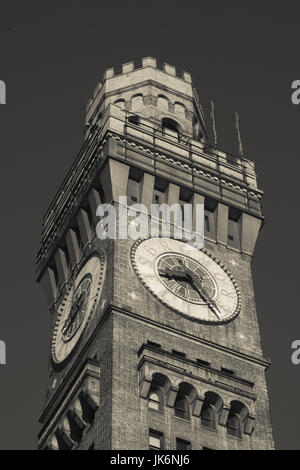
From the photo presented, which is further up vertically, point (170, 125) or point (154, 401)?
point (170, 125)

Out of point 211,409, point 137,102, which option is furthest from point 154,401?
point 137,102

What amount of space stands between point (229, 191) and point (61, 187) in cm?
1190

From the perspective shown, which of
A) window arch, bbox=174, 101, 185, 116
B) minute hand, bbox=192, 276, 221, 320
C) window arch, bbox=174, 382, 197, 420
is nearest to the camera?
window arch, bbox=174, 382, 197, 420

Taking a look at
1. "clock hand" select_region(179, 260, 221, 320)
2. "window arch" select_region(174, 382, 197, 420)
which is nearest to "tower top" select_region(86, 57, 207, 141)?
"clock hand" select_region(179, 260, 221, 320)

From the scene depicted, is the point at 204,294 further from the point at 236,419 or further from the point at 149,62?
the point at 149,62

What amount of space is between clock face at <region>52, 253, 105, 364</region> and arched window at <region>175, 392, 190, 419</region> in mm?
8199

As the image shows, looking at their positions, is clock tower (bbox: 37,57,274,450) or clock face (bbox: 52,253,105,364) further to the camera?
clock face (bbox: 52,253,105,364)

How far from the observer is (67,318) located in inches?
3187

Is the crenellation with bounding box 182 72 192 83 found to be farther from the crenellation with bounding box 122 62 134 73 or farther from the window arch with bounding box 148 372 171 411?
the window arch with bounding box 148 372 171 411

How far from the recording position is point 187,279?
78.8 m

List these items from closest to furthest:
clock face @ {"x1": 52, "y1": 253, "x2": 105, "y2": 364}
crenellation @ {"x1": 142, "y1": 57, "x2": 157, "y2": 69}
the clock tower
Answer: the clock tower
clock face @ {"x1": 52, "y1": 253, "x2": 105, "y2": 364}
crenellation @ {"x1": 142, "y1": 57, "x2": 157, "y2": 69}

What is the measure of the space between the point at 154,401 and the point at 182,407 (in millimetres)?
1896

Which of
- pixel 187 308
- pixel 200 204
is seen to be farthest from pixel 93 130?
pixel 187 308

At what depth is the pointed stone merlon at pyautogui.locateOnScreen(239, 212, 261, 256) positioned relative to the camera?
84375mm
